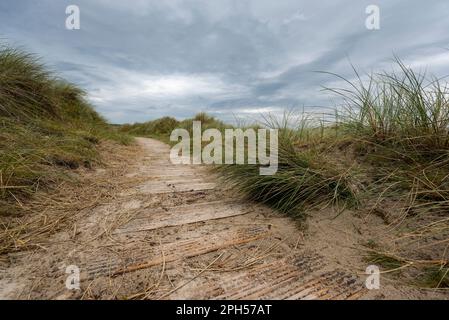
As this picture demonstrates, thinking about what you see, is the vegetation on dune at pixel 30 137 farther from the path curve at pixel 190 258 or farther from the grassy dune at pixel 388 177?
the grassy dune at pixel 388 177

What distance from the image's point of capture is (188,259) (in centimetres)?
134

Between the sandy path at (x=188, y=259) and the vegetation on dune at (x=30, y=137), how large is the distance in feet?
2.18

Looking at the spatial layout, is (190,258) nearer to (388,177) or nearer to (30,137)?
(388,177)

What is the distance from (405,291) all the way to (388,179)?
1044mm

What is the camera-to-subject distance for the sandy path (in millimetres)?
1087

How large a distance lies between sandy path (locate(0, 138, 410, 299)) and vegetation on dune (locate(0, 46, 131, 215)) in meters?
0.66

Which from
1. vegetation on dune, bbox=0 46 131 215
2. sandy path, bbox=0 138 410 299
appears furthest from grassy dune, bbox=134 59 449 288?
vegetation on dune, bbox=0 46 131 215

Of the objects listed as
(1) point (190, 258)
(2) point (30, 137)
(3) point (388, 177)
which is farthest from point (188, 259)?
(2) point (30, 137)

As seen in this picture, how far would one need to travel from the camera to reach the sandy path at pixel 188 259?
109 centimetres

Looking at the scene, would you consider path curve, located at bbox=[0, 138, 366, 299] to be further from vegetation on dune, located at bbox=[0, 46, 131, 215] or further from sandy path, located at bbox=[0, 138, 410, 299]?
vegetation on dune, located at bbox=[0, 46, 131, 215]

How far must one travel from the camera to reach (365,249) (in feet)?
4.61

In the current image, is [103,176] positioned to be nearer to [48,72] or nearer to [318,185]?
[318,185]

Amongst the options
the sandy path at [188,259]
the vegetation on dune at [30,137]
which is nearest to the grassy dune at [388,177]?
the sandy path at [188,259]
